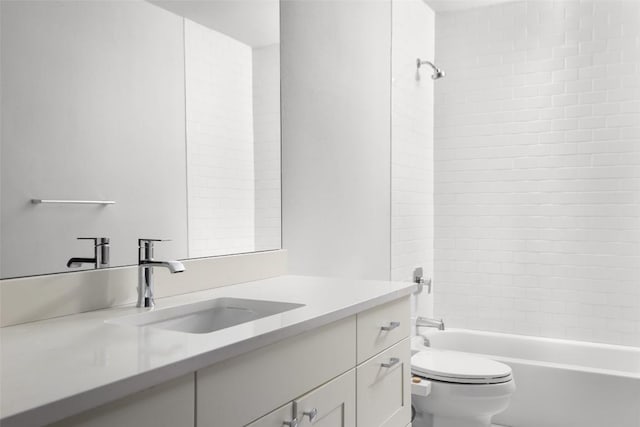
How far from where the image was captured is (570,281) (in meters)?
3.46

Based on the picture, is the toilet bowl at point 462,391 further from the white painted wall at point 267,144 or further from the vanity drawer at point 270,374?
the vanity drawer at point 270,374

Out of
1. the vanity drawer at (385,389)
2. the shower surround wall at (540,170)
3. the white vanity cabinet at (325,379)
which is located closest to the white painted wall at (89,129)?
the white vanity cabinet at (325,379)

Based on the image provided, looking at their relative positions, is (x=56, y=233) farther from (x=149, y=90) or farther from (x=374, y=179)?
(x=374, y=179)

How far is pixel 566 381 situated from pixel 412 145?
4.98ft

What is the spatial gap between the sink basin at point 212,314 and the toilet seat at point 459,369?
124cm

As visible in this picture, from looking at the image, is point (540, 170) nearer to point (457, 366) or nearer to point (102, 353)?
point (457, 366)

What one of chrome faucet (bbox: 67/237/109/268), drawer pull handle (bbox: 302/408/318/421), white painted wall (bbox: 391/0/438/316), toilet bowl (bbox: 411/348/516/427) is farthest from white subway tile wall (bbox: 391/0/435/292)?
chrome faucet (bbox: 67/237/109/268)

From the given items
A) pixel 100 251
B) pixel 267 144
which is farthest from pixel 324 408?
pixel 267 144

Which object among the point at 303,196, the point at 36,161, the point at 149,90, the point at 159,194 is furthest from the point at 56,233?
the point at 303,196

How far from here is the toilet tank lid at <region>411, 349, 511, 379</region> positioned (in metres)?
2.53

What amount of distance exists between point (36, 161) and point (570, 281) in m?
3.07

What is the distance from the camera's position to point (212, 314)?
1.67m

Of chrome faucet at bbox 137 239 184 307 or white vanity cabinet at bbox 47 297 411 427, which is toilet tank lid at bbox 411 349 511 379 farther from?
chrome faucet at bbox 137 239 184 307

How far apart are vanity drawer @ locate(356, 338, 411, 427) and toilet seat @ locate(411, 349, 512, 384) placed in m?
0.61
